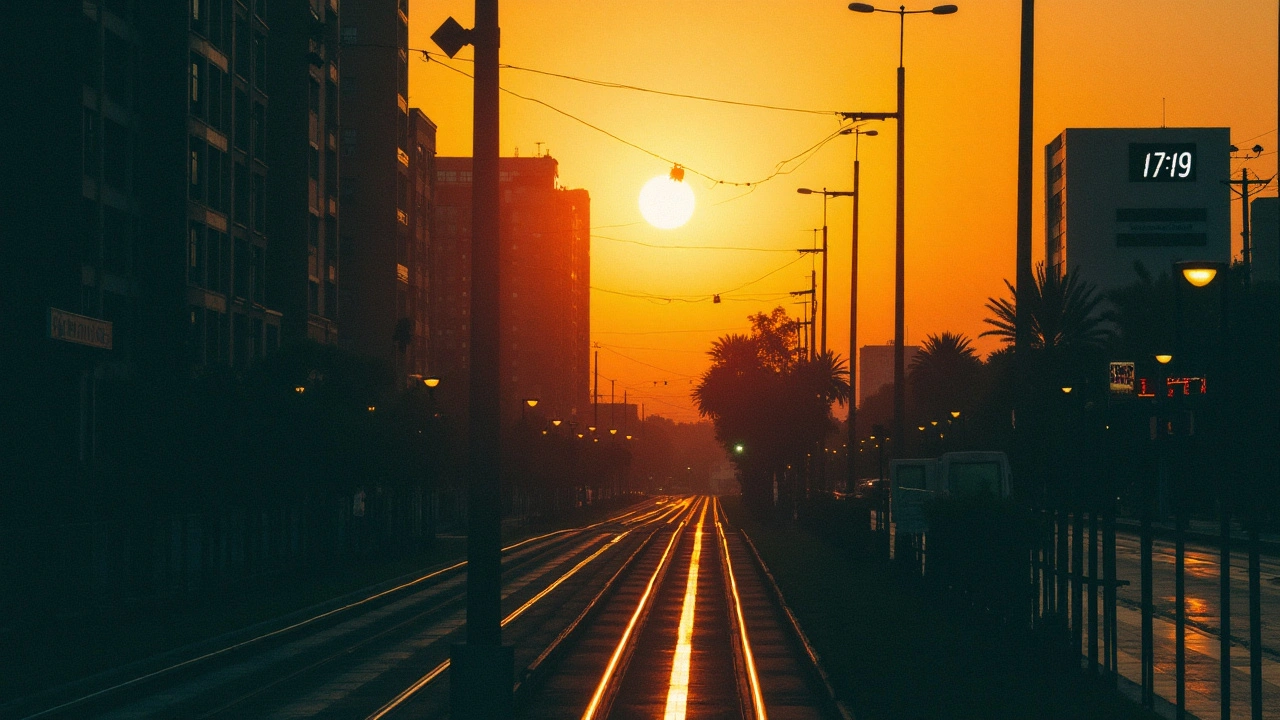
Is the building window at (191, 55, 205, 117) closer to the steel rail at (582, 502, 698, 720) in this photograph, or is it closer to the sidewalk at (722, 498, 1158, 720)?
the steel rail at (582, 502, 698, 720)

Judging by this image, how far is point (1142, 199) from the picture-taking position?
15575 cm

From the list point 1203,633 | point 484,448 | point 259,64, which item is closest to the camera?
point 484,448

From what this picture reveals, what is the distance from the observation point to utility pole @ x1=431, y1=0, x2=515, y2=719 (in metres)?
13.9

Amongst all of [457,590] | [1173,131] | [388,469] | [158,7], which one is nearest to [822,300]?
[388,469]

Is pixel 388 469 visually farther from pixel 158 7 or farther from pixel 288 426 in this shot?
pixel 158 7

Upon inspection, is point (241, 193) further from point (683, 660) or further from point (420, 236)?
point (683, 660)

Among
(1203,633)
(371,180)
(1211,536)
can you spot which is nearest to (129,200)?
(371,180)

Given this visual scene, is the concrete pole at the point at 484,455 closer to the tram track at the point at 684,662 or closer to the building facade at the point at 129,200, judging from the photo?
the tram track at the point at 684,662

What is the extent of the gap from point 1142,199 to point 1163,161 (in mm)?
4579

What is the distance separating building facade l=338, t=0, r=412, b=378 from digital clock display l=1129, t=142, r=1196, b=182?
297ft

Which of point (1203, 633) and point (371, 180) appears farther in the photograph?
point (371, 180)

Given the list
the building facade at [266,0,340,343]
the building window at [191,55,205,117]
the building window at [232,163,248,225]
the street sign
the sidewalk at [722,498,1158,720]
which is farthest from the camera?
the building facade at [266,0,340,343]

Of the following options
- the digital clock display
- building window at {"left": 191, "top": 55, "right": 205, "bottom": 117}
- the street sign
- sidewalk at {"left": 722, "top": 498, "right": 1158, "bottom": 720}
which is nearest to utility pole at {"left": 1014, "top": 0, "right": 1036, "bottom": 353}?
sidewalk at {"left": 722, "top": 498, "right": 1158, "bottom": 720}

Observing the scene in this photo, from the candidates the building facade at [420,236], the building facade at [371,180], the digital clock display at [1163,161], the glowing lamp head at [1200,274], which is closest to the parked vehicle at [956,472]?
the glowing lamp head at [1200,274]
